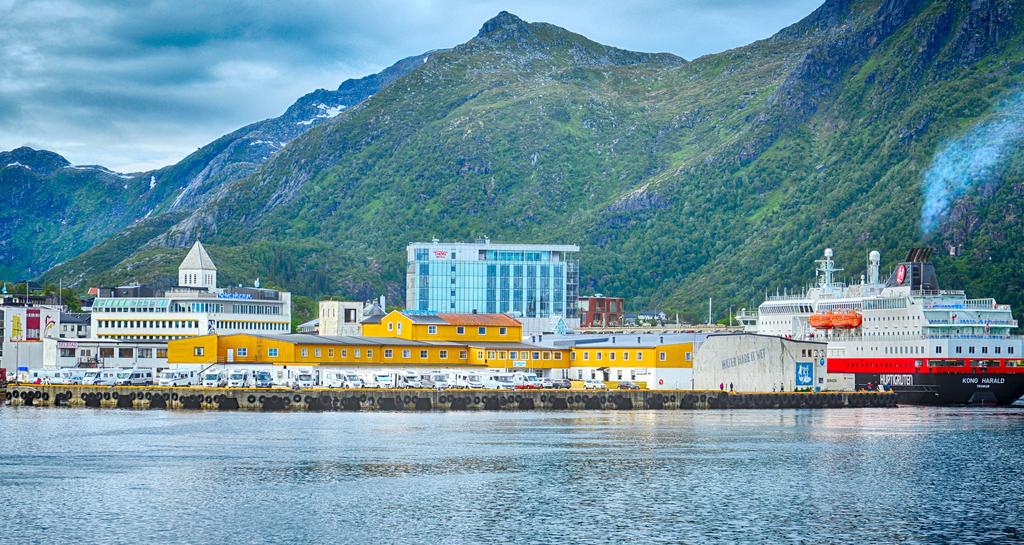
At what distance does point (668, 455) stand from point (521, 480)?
15.2 meters

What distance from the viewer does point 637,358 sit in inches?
5709

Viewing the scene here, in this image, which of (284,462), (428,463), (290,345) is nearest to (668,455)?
(428,463)

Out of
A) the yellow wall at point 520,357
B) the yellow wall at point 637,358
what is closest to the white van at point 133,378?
the yellow wall at point 520,357

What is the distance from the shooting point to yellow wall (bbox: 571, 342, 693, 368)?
143m

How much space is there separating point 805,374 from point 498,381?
2945 cm

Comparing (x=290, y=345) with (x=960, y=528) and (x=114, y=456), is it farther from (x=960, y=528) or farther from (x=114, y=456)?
(x=960, y=528)

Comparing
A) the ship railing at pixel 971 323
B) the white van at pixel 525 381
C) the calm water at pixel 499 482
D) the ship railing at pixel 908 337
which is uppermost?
the ship railing at pixel 971 323

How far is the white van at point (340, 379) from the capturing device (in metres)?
136

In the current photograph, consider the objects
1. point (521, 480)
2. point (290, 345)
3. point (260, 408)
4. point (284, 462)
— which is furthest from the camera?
point (290, 345)

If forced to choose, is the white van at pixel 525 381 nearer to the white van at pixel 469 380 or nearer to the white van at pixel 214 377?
the white van at pixel 469 380

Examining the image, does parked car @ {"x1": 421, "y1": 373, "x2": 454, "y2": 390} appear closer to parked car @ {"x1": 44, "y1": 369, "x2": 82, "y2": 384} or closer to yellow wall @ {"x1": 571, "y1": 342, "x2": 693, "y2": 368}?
yellow wall @ {"x1": 571, "y1": 342, "x2": 693, "y2": 368}

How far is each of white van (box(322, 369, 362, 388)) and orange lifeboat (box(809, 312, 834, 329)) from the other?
57.1 metres

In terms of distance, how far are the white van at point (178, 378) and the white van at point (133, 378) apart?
11.3 ft

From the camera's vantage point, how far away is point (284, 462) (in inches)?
3268
